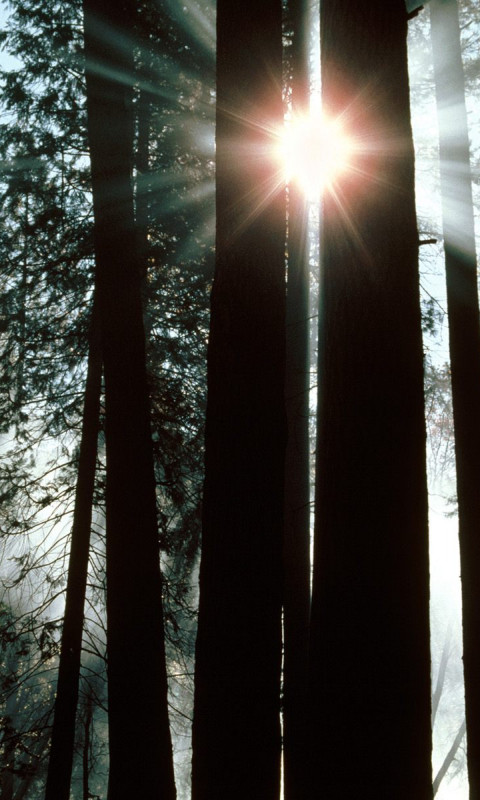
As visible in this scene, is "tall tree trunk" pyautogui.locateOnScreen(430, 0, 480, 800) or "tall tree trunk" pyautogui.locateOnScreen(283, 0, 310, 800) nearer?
"tall tree trunk" pyautogui.locateOnScreen(430, 0, 480, 800)

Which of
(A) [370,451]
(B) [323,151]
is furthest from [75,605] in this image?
(B) [323,151]

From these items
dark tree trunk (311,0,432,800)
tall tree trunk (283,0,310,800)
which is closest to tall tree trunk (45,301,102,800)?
tall tree trunk (283,0,310,800)

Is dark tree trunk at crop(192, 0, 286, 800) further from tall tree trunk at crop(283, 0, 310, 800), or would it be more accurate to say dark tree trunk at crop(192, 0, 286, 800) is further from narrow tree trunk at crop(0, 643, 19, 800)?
narrow tree trunk at crop(0, 643, 19, 800)

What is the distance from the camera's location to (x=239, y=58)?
3.61 m

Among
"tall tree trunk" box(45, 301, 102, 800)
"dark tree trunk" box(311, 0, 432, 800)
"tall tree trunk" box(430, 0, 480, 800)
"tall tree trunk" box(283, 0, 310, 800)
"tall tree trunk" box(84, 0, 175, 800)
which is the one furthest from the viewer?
"tall tree trunk" box(283, 0, 310, 800)

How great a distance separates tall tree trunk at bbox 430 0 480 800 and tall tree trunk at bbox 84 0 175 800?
9.76 ft

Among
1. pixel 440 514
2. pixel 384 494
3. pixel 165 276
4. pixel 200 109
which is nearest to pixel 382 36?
pixel 384 494

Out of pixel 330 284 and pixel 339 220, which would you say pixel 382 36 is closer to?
pixel 339 220

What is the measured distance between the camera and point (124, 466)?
429cm

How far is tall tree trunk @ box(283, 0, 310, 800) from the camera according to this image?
6.47 meters

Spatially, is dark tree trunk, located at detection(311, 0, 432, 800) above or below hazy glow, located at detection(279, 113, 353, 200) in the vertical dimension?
below

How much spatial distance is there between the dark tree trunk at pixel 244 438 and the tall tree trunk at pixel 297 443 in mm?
2202

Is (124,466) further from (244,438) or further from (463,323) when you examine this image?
(463,323)

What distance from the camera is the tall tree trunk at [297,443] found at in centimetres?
647
